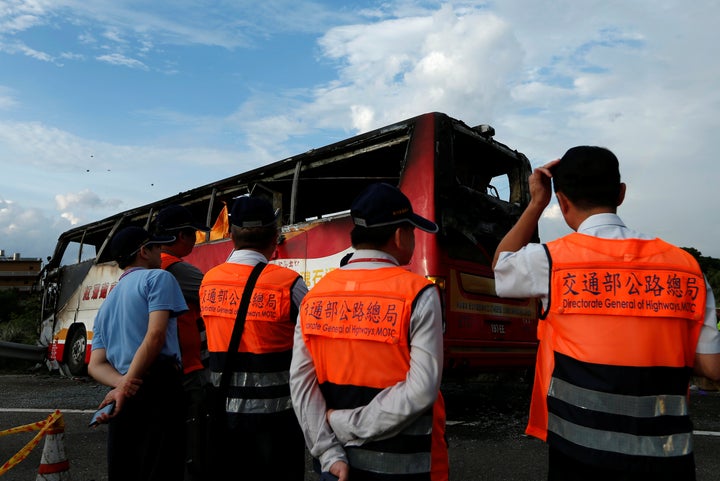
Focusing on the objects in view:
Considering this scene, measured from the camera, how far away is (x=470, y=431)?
5535mm

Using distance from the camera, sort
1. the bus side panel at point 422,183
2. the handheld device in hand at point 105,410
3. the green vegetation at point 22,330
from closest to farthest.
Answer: the handheld device in hand at point 105,410 < the bus side panel at point 422,183 < the green vegetation at point 22,330

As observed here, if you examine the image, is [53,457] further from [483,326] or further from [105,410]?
[483,326]

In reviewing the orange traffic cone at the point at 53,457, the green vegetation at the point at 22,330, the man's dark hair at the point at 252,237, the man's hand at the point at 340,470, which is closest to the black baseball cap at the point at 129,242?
the man's dark hair at the point at 252,237

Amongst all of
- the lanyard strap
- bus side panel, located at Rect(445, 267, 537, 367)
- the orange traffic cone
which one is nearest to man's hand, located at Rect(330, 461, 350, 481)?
the lanyard strap

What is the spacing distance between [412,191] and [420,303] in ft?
13.6

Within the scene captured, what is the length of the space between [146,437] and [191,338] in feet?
2.25

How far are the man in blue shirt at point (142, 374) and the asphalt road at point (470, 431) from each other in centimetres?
182

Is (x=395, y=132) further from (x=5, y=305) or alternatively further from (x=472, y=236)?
(x=5, y=305)

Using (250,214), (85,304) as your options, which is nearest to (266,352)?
(250,214)

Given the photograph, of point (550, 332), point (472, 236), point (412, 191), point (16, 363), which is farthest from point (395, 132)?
point (16, 363)

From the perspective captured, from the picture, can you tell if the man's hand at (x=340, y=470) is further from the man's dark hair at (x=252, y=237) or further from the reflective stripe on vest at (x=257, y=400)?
the man's dark hair at (x=252, y=237)

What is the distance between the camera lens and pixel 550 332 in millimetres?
1713

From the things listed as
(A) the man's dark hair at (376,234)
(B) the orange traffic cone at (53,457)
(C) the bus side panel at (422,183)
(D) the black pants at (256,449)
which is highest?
(C) the bus side panel at (422,183)

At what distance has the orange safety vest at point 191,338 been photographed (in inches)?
122
